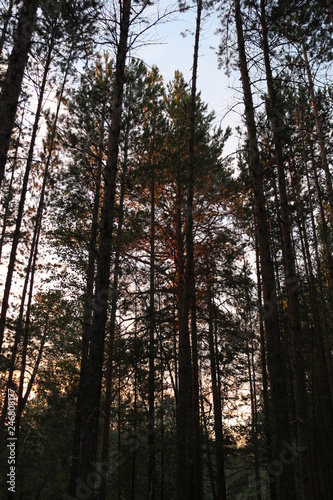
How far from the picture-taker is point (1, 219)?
1281cm

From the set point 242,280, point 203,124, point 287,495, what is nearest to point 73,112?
point 203,124

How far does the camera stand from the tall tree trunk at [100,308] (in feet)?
13.7

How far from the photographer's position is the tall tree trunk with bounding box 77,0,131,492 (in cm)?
419

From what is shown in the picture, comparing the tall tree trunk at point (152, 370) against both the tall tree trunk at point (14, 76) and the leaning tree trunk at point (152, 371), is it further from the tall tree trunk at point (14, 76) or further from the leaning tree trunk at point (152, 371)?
the tall tree trunk at point (14, 76)

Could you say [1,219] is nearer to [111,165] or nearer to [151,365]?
[151,365]

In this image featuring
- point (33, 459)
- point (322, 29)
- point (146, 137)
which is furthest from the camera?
point (33, 459)

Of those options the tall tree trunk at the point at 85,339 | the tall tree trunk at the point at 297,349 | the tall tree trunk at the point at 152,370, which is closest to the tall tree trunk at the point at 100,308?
the tall tree trunk at the point at 85,339

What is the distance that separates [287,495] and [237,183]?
9.21 m

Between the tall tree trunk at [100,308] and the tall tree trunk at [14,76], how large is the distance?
4.54 ft

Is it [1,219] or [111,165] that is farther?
[1,219]

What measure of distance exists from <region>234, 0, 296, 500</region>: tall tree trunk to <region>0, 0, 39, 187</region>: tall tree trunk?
387 cm

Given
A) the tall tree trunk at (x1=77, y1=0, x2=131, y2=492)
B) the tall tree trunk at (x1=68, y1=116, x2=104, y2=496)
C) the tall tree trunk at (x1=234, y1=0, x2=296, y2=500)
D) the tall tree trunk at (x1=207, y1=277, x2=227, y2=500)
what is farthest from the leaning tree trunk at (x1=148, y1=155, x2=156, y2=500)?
the tall tree trunk at (x1=77, y1=0, x2=131, y2=492)

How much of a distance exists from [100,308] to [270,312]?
2769 millimetres

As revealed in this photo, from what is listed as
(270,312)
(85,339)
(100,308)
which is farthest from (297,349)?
(85,339)
